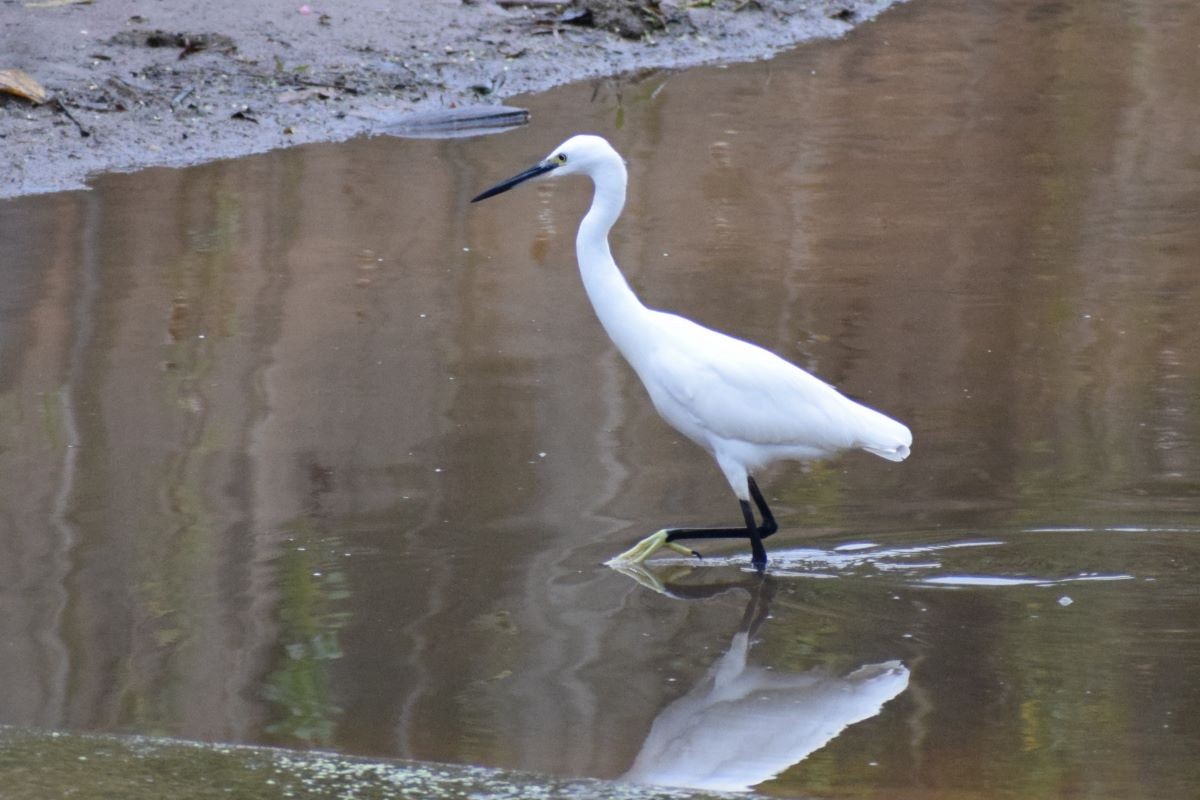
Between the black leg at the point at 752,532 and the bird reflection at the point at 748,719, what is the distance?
42 centimetres

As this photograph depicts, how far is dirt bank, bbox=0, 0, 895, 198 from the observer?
30.9 feet

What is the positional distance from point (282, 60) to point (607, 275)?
20.4 ft

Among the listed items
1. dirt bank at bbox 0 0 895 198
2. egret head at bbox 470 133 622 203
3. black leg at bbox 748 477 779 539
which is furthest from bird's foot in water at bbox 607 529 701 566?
dirt bank at bbox 0 0 895 198

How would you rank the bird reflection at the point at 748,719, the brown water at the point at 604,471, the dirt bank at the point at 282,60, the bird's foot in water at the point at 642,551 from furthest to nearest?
1. the dirt bank at the point at 282,60
2. the bird's foot in water at the point at 642,551
3. the brown water at the point at 604,471
4. the bird reflection at the point at 748,719

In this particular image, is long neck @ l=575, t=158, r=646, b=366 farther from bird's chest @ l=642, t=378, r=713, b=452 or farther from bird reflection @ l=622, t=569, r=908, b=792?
bird reflection @ l=622, t=569, r=908, b=792

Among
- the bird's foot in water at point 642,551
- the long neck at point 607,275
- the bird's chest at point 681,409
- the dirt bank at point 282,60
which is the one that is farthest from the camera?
the dirt bank at point 282,60

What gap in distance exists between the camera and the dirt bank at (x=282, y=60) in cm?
941

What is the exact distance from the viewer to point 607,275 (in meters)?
5.04

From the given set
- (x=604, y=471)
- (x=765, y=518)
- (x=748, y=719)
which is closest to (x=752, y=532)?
(x=765, y=518)

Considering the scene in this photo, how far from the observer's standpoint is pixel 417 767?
3.29 meters

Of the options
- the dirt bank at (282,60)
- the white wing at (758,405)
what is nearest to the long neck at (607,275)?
the white wing at (758,405)

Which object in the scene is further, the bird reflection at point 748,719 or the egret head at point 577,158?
the egret head at point 577,158

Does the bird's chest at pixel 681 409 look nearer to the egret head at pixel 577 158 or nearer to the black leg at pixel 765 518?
the black leg at pixel 765 518

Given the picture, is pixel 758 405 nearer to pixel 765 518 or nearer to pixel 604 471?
pixel 765 518
